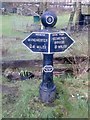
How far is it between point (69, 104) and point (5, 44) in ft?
14.0

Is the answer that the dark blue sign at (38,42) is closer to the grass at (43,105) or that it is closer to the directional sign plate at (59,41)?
the directional sign plate at (59,41)

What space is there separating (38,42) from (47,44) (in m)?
0.12

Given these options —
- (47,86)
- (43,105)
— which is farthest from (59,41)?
(43,105)

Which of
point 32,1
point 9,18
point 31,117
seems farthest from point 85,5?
point 31,117

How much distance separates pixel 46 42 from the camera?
364 centimetres

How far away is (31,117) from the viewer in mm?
3311

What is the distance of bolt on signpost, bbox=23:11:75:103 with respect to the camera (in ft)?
11.9

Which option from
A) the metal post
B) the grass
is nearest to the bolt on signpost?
the metal post

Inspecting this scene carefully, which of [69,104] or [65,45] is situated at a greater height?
[65,45]

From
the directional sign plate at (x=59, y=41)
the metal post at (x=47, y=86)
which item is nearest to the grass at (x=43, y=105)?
the metal post at (x=47, y=86)

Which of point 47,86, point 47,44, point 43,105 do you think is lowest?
point 43,105

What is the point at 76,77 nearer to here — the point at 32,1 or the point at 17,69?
the point at 17,69

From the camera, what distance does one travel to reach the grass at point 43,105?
3.37 meters

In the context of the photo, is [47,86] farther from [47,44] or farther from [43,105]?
[47,44]
